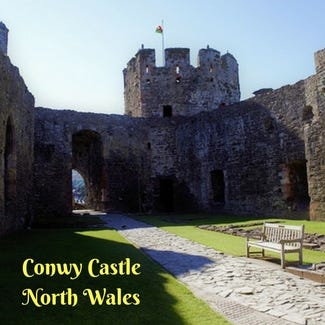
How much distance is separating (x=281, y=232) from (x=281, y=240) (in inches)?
40.2

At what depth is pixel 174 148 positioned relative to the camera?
24.0 meters

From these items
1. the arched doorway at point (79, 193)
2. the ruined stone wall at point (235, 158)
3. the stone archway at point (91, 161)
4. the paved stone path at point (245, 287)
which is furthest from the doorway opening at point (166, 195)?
the paved stone path at point (245, 287)

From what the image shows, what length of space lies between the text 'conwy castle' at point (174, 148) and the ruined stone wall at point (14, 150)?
3 cm

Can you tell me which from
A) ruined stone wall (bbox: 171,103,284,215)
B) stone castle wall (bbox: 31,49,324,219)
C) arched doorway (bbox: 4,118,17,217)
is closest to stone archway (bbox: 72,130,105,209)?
stone castle wall (bbox: 31,49,324,219)

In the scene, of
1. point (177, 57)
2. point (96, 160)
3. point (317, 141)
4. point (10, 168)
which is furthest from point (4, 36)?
point (317, 141)

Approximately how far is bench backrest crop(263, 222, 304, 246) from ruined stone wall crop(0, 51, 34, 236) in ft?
22.1

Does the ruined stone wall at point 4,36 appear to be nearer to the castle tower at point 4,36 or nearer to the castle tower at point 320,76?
the castle tower at point 4,36

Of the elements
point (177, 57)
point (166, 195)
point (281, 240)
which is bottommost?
point (281, 240)

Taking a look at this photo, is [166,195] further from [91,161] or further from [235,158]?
[235,158]

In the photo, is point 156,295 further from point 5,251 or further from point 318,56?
point 318,56

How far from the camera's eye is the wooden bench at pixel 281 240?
7.28 m

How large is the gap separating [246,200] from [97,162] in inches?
381

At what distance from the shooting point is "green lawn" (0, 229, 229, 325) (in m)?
4.41

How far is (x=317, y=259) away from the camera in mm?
7812
